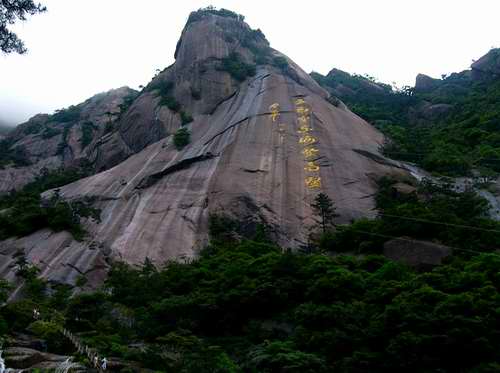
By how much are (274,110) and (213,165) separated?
612 cm

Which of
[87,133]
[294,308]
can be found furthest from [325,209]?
[87,133]

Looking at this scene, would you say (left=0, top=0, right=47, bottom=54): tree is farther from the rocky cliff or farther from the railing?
the rocky cliff

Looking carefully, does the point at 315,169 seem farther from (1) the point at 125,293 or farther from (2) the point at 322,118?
(1) the point at 125,293

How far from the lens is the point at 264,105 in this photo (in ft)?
115

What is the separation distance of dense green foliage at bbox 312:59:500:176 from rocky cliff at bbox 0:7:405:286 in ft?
8.85

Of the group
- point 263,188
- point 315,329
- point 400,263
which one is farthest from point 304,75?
A: point 315,329

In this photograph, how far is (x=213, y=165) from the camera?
29797 millimetres

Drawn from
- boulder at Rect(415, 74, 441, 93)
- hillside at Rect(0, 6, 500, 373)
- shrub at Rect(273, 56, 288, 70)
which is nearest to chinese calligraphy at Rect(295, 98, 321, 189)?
hillside at Rect(0, 6, 500, 373)

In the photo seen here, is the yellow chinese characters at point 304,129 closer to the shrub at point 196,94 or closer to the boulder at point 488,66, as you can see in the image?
the shrub at point 196,94

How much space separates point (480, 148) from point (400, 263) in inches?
638

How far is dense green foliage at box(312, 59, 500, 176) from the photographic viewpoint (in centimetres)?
3275

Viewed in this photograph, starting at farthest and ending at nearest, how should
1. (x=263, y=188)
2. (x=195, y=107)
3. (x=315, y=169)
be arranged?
(x=195, y=107), (x=315, y=169), (x=263, y=188)

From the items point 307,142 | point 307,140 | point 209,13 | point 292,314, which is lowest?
point 292,314

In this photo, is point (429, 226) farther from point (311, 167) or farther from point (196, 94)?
point (196, 94)
